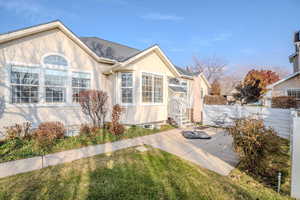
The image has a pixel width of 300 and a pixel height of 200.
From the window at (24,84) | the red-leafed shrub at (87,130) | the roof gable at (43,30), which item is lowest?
the red-leafed shrub at (87,130)

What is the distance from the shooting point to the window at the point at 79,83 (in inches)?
332

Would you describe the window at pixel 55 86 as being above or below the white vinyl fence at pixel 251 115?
above

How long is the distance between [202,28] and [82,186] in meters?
24.7

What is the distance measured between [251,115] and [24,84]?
34.4 feet

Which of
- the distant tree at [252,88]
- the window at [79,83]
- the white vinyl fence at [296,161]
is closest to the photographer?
the white vinyl fence at [296,161]

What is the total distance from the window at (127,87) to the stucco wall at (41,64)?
60.3 inches

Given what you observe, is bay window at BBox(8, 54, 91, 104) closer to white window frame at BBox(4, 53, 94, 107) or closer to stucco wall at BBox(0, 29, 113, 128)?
white window frame at BBox(4, 53, 94, 107)

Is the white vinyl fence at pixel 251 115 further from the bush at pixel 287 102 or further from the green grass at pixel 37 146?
the green grass at pixel 37 146

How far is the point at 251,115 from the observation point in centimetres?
622

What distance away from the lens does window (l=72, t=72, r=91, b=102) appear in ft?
27.7

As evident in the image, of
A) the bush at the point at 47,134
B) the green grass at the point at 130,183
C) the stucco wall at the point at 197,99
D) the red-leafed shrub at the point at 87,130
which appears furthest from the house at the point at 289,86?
the bush at the point at 47,134

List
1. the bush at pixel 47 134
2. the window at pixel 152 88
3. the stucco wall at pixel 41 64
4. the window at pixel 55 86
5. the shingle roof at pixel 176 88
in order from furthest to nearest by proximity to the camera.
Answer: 1. the shingle roof at pixel 176 88
2. the window at pixel 152 88
3. the window at pixel 55 86
4. the stucco wall at pixel 41 64
5. the bush at pixel 47 134

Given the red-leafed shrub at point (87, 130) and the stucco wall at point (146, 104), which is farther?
the stucco wall at point (146, 104)

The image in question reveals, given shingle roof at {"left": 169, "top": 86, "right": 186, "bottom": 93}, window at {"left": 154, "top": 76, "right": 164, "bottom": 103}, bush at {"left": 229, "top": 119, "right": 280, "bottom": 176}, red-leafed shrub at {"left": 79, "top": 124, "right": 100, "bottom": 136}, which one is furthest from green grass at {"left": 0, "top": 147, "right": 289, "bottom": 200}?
shingle roof at {"left": 169, "top": 86, "right": 186, "bottom": 93}
